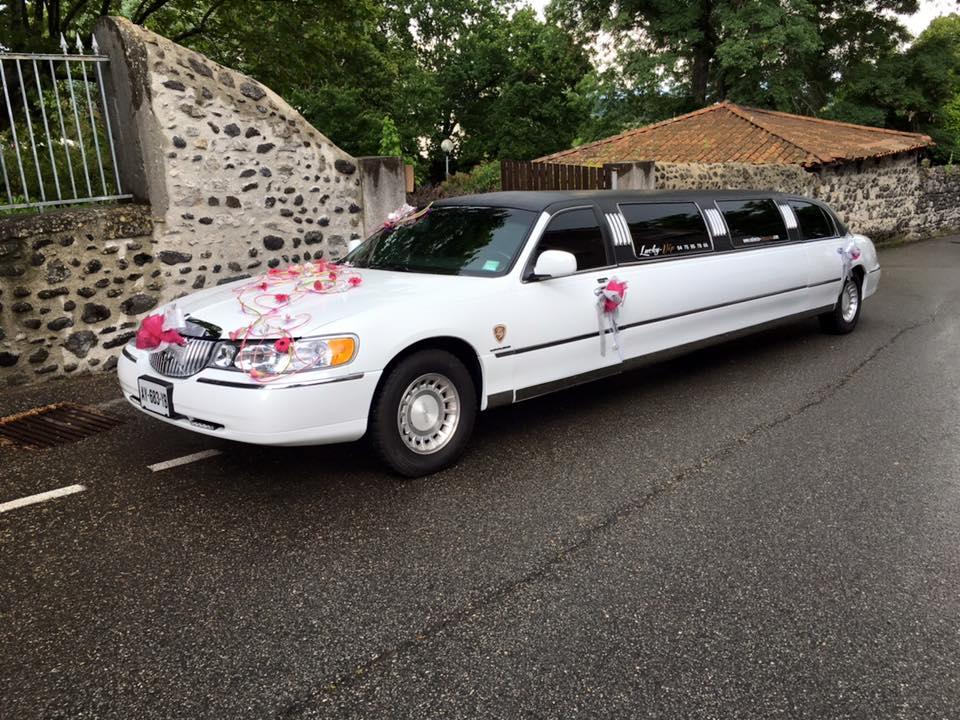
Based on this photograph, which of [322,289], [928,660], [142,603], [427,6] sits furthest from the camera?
[427,6]

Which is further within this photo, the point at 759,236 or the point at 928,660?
the point at 759,236

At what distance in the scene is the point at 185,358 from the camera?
414cm

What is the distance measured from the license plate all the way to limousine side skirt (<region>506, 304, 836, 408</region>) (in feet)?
5.92

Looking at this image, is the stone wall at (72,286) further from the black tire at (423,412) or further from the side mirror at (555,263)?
the side mirror at (555,263)

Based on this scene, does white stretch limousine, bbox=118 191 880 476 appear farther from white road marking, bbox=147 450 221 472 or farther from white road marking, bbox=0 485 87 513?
white road marking, bbox=0 485 87 513

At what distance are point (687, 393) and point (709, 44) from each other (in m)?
21.6

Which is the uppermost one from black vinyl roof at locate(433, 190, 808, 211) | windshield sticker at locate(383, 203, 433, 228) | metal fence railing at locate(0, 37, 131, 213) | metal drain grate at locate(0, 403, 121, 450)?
metal fence railing at locate(0, 37, 131, 213)

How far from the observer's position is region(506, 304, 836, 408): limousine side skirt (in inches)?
190

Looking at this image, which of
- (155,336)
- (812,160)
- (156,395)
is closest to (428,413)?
(156,395)

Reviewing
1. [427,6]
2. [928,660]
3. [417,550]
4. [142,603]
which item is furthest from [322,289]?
[427,6]

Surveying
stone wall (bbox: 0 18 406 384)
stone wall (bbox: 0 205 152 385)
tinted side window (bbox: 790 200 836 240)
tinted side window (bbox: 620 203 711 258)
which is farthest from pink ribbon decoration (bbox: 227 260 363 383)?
tinted side window (bbox: 790 200 836 240)

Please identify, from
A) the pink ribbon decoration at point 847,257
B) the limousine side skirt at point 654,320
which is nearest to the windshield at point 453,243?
the limousine side skirt at point 654,320

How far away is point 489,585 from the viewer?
3.20 meters

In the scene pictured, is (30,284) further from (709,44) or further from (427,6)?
(427,6)
